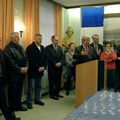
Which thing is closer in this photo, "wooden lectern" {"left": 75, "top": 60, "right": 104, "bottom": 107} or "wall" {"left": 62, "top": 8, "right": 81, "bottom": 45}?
"wooden lectern" {"left": 75, "top": 60, "right": 104, "bottom": 107}

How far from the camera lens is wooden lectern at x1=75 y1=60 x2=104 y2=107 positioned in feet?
15.5

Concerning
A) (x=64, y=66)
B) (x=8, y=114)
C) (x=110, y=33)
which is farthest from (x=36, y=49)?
(x=110, y=33)

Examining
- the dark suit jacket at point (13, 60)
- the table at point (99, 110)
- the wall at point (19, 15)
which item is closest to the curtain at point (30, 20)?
the wall at point (19, 15)

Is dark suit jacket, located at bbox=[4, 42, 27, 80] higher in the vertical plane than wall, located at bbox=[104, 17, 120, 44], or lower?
lower

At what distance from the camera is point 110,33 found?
7984mm

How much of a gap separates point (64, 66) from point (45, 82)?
64 centimetres

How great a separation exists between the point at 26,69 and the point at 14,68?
278mm

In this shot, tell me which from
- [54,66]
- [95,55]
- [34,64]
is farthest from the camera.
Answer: [54,66]

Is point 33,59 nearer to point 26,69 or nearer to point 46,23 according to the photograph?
→ point 26,69

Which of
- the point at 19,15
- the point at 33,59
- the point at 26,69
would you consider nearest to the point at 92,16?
the point at 19,15

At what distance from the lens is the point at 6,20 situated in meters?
5.15

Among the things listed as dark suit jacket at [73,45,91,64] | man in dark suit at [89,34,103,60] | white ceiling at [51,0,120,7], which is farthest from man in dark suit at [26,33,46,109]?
white ceiling at [51,0,120,7]

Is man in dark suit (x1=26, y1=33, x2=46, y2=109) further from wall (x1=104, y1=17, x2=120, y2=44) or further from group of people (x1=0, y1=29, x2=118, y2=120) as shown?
wall (x1=104, y1=17, x2=120, y2=44)

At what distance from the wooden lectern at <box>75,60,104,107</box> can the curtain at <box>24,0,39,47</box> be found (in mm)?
1558
